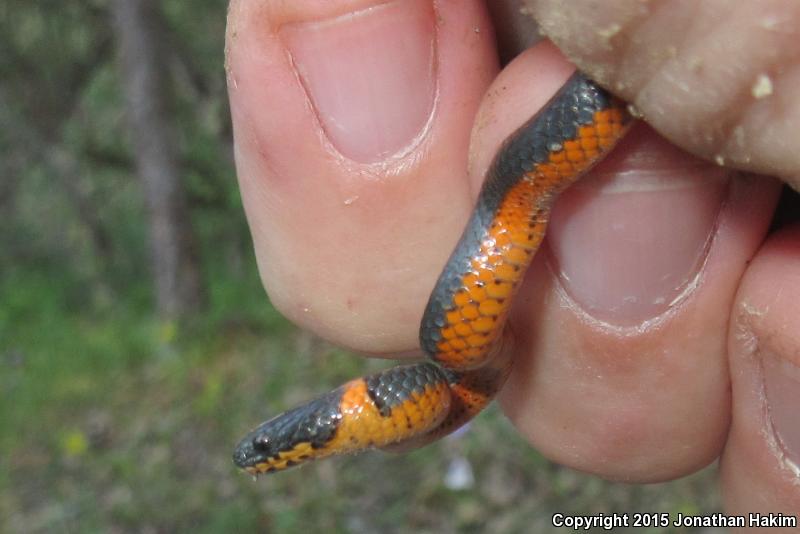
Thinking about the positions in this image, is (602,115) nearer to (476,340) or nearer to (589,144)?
(589,144)

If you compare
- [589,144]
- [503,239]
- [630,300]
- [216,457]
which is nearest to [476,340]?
[503,239]

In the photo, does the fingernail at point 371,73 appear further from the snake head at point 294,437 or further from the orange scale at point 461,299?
the snake head at point 294,437

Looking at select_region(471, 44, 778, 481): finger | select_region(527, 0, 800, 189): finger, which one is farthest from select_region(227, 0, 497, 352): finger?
select_region(527, 0, 800, 189): finger

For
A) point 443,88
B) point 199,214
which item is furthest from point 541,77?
point 199,214

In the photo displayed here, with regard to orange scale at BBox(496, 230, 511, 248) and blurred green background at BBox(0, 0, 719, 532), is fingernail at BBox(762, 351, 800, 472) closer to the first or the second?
orange scale at BBox(496, 230, 511, 248)

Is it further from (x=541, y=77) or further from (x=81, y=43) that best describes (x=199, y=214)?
(x=541, y=77)

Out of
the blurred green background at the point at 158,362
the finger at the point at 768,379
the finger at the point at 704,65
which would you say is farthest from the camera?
the blurred green background at the point at 158,362

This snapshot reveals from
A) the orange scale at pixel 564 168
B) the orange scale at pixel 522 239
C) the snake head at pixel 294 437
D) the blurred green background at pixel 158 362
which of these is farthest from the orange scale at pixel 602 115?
the blurred green background at pixel 158 362
